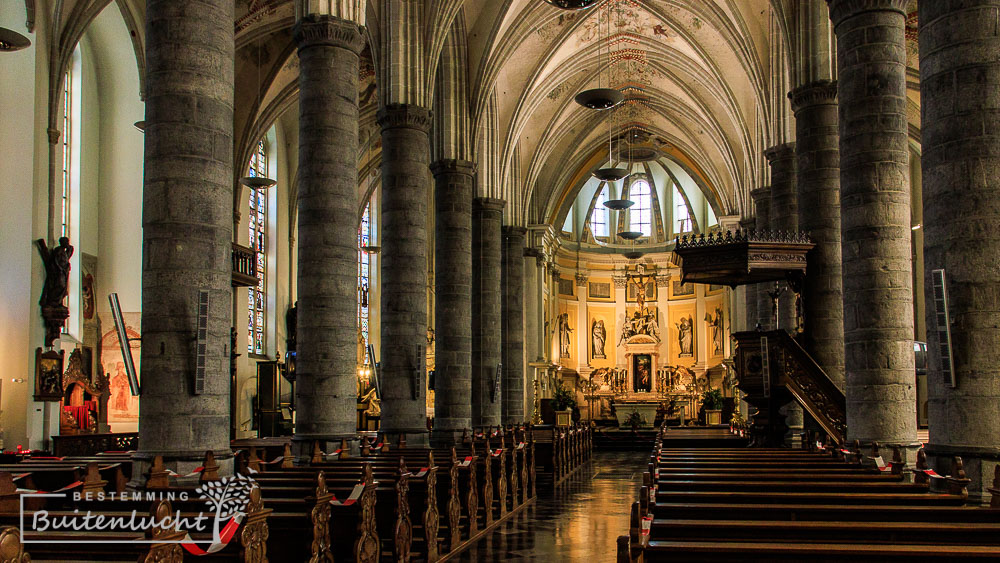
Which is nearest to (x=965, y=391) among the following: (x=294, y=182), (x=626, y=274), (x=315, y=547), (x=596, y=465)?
(x=315, y=547)

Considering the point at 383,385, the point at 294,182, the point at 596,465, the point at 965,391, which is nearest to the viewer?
the point at 965,391

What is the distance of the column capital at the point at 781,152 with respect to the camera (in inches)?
898

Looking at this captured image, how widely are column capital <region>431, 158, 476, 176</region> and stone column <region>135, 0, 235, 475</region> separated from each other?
1450 centimetres

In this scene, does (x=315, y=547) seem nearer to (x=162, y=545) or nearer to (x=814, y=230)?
(x=162, y=545)

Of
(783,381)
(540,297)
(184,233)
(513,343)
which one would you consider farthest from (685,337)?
(184,233)

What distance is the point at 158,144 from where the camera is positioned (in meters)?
9.02

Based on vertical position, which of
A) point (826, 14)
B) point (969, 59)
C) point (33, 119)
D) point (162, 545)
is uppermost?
point (826, 14)

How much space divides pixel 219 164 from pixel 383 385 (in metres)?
9.79

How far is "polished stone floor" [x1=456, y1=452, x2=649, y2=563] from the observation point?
10.2 meters

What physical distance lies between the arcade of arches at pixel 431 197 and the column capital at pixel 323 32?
3cm

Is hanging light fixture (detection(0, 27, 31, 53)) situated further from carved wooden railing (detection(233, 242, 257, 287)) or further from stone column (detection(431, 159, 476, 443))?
stone column (detection(431, 159, 476, 443))

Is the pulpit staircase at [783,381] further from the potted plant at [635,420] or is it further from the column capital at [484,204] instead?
the potted plant at [635,420]

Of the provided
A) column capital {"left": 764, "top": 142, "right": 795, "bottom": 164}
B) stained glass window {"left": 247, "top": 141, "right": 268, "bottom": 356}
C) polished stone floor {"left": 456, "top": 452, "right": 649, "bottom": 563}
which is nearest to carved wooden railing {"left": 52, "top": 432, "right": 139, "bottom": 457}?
polished stone floor {"left": 456, "top": 452, "right": 649, "bottom": 563}

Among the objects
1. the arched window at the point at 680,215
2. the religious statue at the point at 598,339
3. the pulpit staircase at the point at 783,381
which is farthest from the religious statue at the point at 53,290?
the arched window at the point at 680,215
